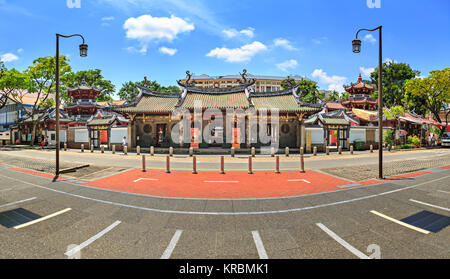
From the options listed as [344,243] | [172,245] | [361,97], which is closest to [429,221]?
[344,243]

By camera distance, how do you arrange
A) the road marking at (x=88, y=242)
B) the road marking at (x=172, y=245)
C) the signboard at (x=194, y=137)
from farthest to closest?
the signboard at (x=194, y=137)
the road marking at (x=88, y=242)
the road marking at (x=172, y=245)

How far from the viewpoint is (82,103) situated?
36.1 meters

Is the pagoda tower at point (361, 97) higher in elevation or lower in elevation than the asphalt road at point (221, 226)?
higher

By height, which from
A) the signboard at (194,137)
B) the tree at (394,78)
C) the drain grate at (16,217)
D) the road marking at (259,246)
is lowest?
the road marking at (259,246)

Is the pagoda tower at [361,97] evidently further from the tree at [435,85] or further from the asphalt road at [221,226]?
the asphalt road at [221,226]

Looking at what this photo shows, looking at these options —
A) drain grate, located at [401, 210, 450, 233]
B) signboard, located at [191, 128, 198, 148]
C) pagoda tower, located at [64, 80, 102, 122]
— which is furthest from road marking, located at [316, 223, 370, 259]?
pagoda tower, located at [64, 80, 102, 122]

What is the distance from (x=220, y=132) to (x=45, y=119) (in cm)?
3118

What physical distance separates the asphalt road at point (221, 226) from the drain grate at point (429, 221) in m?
0.03

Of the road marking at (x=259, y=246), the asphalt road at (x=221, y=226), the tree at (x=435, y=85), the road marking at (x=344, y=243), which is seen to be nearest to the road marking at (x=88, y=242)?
the asphalt road at (x=221, y=226)

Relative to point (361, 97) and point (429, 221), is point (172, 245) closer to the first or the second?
point (429, 221)

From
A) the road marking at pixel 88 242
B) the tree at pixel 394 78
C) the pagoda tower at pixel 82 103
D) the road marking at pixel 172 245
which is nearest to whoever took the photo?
the road marking at pixel 172 245

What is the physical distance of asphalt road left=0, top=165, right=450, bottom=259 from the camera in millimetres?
3797

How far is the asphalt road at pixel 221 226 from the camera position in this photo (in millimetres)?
3797
